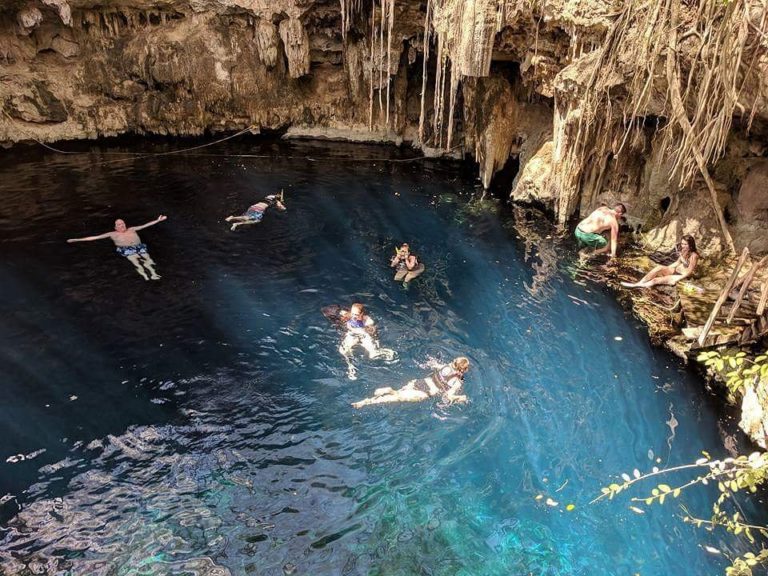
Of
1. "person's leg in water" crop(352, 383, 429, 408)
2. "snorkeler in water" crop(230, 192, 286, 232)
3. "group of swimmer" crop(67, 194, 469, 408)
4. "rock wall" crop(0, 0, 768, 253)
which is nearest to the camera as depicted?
"person's leg in water" crop(352, 383, 429, 408)

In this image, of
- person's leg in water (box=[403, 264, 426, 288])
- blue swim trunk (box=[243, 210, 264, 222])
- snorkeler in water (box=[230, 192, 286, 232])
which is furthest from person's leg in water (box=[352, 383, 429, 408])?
blue swim trunk (box=[243, 210, 264, 222])

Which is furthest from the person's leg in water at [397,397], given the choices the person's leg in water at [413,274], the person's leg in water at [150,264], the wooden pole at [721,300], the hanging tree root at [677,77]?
the hanging tree root at [677,77]

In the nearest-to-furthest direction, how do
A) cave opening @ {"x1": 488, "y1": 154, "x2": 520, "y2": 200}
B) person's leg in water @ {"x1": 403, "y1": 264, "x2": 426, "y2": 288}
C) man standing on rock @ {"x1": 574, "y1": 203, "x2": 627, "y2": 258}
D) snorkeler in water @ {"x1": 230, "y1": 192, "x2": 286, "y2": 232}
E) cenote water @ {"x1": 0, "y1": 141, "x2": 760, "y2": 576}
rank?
cenote water @ {"x1": 0, "y1": 141, "x2": 760, "y2": 576}, person's leg in water @ {"x1": 403, "y1": 264, "x2": 426, "y2": 288}, man standing on rock @ {"x1": 574, "y1": 203, "x2": 627, "y2": 258}, snorkeler in water @ {"x1": 230, "y1": 192, "x2": 286, "y2": 232}, cave opening @ {"x1": 488, "y1": 154, "x2": 520, "y2": 200}

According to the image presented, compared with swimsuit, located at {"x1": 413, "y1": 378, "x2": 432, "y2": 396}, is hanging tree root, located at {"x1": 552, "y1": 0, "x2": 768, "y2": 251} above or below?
above

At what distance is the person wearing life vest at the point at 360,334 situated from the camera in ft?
27.5

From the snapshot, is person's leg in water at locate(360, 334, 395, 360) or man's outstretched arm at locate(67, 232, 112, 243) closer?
person's leg in water at locate(360, 334, 395, 360)

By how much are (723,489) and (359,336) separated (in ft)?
18.1

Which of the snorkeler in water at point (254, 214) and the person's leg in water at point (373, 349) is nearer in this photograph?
the person's leg in water at point (373, 349)

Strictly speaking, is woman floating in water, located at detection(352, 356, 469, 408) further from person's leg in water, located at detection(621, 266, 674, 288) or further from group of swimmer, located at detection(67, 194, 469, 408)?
person's leg in water, located at detection(621, 266, 674, 288)

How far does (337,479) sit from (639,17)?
8.95 metres

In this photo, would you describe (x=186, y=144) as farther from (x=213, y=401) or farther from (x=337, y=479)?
(x=337, y=479)

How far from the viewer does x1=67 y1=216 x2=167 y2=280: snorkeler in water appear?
1052 cm

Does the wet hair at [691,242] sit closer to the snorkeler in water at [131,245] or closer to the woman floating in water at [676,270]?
the woman floating in water at [676,270]

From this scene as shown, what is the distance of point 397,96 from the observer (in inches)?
685
